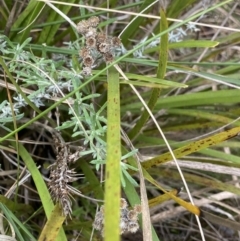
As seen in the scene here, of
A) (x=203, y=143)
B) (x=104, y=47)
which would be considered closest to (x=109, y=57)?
(x=104, y=47)

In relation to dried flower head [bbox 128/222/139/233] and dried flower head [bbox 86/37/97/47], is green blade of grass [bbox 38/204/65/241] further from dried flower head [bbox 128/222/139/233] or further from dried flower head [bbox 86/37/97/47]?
dried flower head [bbox 86/37/97/47]

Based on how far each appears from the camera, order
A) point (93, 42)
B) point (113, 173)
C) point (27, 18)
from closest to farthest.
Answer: point (113, 173) < point (93, 42) < point (27, 18)

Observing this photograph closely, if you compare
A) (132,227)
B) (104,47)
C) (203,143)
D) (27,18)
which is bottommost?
(132,227)

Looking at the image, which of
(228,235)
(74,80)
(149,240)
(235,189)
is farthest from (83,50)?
(228,235)

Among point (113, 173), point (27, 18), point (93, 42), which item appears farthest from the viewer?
point (27, 18)

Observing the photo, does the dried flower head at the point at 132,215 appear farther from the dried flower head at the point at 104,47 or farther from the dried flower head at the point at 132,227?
the dried flower head at the point at 104,47

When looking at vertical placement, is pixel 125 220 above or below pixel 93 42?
below

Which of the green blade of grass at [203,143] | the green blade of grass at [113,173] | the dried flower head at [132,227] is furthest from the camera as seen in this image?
the green blade of grass at [203,143]

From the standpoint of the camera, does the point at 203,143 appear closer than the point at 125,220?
No

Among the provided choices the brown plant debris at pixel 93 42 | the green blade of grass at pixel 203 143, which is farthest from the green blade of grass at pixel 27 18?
the green blade of grass at pixel 203 143

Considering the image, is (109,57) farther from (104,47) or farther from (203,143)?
(203,143)
